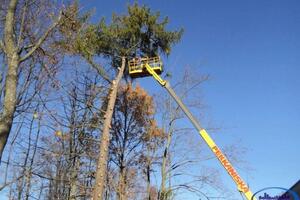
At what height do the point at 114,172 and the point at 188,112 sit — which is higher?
the point at 188,112

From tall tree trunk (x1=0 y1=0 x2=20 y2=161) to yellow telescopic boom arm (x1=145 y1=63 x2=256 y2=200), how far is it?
11595 millimetres

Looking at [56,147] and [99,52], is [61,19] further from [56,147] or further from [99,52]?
[56,147]

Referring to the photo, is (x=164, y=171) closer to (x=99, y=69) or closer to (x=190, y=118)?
(x=190, y=118)

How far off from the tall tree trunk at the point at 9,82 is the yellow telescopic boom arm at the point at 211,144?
1159cm

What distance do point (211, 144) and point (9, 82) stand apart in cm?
1421

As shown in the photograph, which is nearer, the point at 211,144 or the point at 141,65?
the point at 141,65

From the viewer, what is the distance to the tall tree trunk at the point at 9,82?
7.68m

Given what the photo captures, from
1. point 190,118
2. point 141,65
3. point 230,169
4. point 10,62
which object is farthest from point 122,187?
point 10,62

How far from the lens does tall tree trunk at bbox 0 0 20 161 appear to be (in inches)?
302

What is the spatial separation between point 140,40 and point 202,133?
218 inches

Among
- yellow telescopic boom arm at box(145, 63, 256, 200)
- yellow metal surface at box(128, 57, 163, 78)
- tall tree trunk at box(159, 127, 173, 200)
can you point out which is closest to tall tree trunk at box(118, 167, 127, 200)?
tall tree trunk at box(159, 127, 173, 200)

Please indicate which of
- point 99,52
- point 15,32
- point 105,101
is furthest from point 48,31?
point 105,101

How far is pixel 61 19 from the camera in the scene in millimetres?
9883

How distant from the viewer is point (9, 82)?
8.05m
